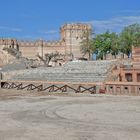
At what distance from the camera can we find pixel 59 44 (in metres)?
98.8

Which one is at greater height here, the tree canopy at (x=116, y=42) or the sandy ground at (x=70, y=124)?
the tree canopy at (x=116, y=42)

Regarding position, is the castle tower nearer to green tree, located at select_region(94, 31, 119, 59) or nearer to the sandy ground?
green tree, located at select_region(94, 31, 119, 59)

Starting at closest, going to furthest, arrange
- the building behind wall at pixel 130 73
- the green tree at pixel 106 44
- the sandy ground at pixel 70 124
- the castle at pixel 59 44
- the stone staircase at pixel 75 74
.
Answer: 1. the sandy ground at pixel 70 124
2. the stone staircase at pixel 75 74
3. the building behind wall at pixel 130 73
4. the green tree at pixel 106 44
5. the castle at pixel 59 44

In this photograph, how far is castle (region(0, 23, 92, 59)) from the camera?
317 feet

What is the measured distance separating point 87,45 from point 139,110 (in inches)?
2341

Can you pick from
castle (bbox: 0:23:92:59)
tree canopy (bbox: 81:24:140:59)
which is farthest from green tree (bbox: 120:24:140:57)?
castle (bbox: 0:23:92:59)

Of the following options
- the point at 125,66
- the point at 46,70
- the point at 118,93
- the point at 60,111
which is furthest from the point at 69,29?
the point at 60,111

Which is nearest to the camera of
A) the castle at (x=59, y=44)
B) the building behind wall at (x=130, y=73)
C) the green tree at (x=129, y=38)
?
the building behind wall at (x=130, y=73)

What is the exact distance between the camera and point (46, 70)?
152 ft

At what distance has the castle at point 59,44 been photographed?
317ft

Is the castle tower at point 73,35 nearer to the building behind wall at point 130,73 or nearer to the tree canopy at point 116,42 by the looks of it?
the tree canopy at point 116,42

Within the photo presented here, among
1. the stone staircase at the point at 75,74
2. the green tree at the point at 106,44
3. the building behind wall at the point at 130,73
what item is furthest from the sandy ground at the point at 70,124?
the green tree at the point at 106,44

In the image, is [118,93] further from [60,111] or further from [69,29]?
[69,29]

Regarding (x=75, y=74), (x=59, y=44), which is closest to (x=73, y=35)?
(x=59, y=44)
